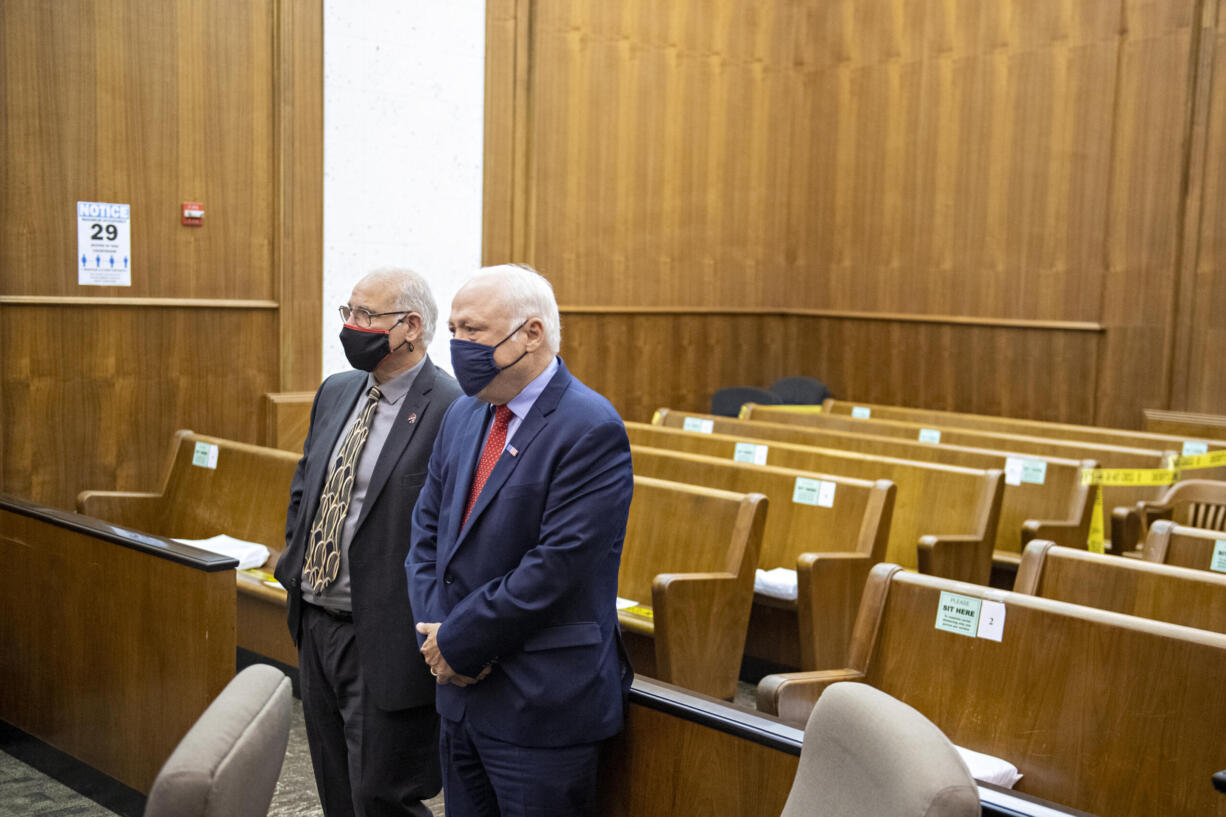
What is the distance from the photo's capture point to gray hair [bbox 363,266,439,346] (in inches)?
99.6

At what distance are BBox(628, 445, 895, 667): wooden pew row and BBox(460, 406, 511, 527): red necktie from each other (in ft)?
6.46

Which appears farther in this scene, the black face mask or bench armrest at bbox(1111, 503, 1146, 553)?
bench armrest at bbox(1111, 503, 1146, 553)

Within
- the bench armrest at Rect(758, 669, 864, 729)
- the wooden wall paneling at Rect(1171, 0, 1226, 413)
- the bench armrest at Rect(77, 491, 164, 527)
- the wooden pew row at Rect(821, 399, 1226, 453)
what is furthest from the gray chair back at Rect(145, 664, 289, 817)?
the wooden wall paneling at Rect(1171, 0, 1226, 413)

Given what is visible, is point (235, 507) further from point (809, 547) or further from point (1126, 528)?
point (1126, 528)

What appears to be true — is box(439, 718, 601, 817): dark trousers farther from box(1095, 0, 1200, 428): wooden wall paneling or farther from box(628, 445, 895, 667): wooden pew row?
box(1095, 0, 1200, 428): wooden wall paneling

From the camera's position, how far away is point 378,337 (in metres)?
2.50

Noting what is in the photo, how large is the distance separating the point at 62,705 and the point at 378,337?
191cm

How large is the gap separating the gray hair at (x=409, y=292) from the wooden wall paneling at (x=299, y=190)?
139 inches

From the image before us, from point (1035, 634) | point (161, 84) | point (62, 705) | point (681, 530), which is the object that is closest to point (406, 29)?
point (161, 84)

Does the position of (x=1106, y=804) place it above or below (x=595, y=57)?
below

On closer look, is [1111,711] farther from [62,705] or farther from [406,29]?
[406,29]

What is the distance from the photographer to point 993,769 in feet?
7.89

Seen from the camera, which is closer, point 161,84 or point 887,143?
point 161,84

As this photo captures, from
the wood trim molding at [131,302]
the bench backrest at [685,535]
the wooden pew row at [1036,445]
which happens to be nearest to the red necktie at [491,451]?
the bench backrest at [685,535]
